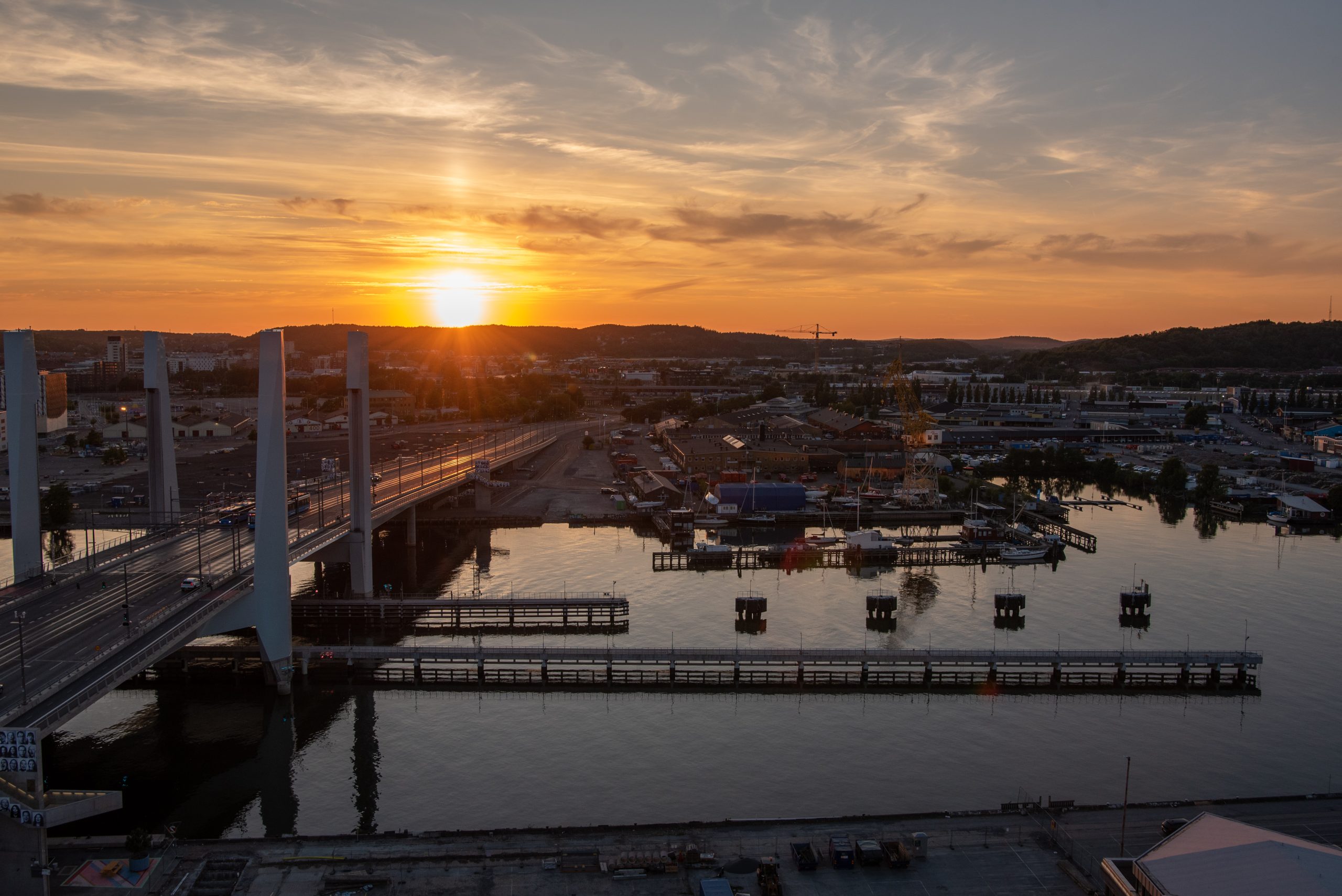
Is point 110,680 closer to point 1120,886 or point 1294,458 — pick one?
point 1120,886

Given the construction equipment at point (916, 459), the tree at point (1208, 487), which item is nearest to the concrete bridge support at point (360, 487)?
the construction equipment at point (916, 459)

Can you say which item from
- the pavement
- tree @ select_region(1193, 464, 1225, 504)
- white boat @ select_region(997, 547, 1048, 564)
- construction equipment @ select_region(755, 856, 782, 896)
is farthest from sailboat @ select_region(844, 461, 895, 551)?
construction equipment @ select_region(755, 856, 782, 896)

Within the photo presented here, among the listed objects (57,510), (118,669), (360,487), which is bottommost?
(57,510)

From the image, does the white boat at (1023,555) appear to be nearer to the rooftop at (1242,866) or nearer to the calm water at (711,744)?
the calm water at (711,744)

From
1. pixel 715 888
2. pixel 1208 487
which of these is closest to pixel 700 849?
pixel 715 888

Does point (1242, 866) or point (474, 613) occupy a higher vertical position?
point (1242, 866)

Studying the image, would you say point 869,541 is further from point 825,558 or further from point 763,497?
point 763,497

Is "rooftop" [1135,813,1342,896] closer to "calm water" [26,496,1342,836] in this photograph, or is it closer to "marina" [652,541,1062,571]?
"calm water" [26,496,1342,836]

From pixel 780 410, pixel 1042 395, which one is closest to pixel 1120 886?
pixel 780 410
